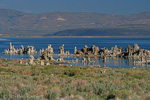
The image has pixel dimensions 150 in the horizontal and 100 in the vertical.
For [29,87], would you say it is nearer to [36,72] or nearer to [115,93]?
[115,93]

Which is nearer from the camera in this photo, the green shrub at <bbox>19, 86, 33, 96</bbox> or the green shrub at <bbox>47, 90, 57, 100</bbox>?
the green shrub at <bbox>47, 90, 57, 100</bbox>

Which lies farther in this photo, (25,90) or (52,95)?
(25,90)

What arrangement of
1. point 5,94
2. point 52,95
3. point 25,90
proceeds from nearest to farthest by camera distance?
1. point 52,95
2. point 5,94
3. point 25,90

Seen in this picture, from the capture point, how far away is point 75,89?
17719mm

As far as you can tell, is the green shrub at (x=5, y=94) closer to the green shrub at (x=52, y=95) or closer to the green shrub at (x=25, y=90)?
the green shrub at (x=25, y=90)

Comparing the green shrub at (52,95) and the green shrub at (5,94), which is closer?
the green shrub at (5,94)

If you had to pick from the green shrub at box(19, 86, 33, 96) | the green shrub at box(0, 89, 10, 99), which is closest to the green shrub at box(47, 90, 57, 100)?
the green shrub at box(19, 86, 33, 96)

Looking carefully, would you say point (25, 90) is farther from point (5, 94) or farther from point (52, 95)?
point (52, 95)

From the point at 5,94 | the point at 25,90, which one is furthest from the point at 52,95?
the point at 5,94

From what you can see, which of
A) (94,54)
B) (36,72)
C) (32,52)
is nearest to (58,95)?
(36,72)

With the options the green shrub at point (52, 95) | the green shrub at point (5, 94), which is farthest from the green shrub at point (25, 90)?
the green shrub at point (52, 95)

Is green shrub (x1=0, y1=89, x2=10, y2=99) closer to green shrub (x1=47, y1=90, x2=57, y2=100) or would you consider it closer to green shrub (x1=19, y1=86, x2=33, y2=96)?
green shrub (x1=19, y1=86, x2=33, y2=96)

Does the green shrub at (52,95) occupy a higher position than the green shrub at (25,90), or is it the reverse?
the green shrub at (25,90)

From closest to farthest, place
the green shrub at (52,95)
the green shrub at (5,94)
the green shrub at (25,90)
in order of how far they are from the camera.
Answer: the green shrub at (5,94) → the green shrub at (52,95) → the green shrub at (25,90)
